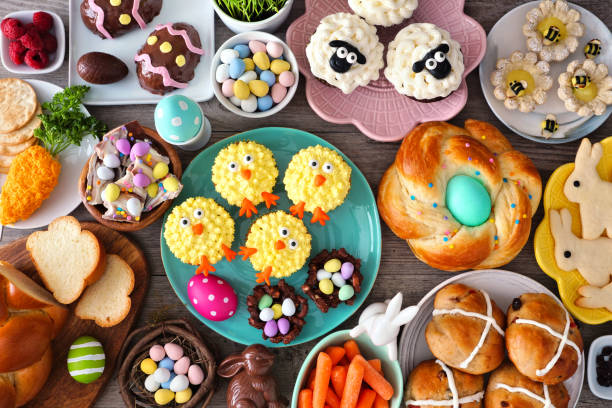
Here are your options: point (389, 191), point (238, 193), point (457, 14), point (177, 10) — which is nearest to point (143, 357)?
point (238, 193)

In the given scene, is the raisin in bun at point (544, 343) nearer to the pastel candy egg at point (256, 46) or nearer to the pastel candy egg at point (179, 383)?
the pastel candy egg at point (179, 383)

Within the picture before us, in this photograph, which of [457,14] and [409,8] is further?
A: [457,14]

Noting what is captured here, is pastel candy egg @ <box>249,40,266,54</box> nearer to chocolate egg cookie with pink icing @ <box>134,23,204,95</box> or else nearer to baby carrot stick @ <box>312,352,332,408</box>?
chocolate egg cookie with pink icing @ <box>134,23,204,95</box>

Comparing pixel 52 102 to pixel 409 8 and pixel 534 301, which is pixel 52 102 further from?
pixel 534 301

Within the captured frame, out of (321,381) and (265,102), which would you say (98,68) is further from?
(321,381)

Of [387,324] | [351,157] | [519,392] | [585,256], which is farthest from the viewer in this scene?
[351,157]

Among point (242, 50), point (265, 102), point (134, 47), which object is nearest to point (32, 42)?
point (134, 47)
